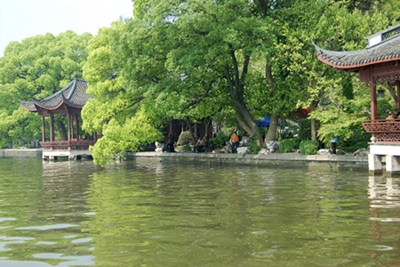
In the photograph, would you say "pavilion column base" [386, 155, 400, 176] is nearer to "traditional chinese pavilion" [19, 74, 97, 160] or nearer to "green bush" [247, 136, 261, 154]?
"green bush" [247, 136, 261, 154]

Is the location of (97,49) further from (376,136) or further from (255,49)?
(376,136)

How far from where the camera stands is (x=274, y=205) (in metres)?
8.92

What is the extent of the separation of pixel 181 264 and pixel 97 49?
2133cm

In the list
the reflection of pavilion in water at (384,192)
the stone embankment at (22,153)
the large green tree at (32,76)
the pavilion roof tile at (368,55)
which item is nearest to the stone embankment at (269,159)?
the reflection of pavilion in water at (384,192)

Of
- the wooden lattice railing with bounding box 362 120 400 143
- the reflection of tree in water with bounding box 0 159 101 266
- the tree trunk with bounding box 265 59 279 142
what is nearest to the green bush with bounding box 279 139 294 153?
the tree trunk with bounding box 265 59 279 142

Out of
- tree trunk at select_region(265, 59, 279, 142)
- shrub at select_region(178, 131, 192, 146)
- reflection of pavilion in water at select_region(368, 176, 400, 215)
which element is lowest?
reflection of pavilion in water at select_region(368, 176, 400, 215)

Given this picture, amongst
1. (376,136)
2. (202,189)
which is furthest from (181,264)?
(376,136)

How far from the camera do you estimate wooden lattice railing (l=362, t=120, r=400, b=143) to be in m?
14.3

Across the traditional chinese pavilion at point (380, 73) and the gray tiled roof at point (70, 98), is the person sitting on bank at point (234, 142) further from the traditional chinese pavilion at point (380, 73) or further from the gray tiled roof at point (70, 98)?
the gray tiled roof at point (70, 98)

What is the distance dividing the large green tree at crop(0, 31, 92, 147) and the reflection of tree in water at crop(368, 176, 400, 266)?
38.0 metres

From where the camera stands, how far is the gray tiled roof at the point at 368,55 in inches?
554

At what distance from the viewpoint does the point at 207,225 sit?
712 cm

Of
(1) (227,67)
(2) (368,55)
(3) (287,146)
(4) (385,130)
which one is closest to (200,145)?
(1) (227,67)

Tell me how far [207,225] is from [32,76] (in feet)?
152
